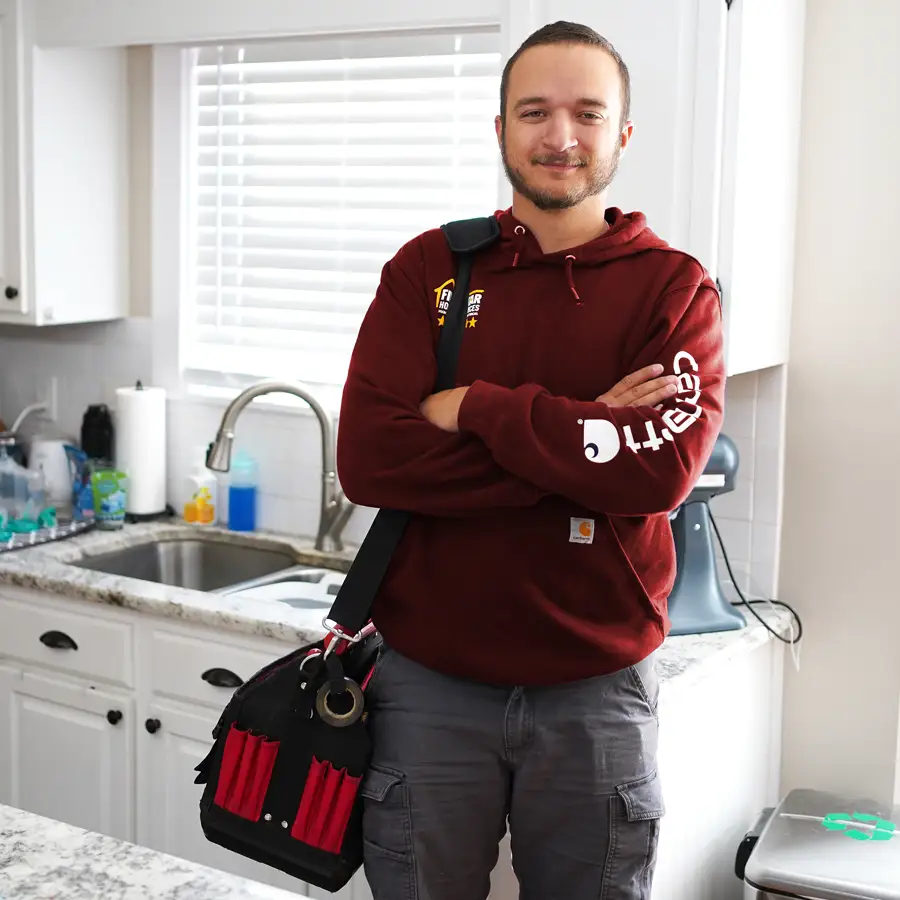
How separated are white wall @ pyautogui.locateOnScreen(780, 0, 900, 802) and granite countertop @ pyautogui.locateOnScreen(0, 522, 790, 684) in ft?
0.48

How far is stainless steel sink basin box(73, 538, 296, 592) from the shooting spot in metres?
3.07

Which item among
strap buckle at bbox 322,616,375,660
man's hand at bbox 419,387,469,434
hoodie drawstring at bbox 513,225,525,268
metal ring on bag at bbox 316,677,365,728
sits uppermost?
hoodie drawstring at bbox 513,225,525,268

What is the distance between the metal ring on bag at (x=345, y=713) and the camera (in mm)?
1673

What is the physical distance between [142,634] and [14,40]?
1.45m

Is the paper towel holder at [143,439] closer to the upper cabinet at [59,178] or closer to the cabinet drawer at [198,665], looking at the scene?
the upper cabinet at [59,178]

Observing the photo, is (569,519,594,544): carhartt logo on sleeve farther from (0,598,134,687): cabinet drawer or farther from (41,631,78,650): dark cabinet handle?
(41,631,78,650): dark cabinet handle

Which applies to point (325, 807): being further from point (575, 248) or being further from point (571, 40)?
point (571, 40)

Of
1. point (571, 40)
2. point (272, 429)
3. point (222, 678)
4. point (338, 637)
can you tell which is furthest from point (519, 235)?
point (272, 429)

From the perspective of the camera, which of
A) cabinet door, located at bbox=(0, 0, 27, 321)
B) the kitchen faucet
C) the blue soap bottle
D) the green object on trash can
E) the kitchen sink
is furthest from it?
the blue soap bottle

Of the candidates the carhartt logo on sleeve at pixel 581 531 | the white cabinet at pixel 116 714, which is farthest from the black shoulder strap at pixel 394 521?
the white cabinet at pixel 116 714

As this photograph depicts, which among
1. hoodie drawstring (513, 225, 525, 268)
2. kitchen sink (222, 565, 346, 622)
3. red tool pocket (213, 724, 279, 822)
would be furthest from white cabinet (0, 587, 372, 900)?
hoodie drawstring (513, 225, 525, 268)

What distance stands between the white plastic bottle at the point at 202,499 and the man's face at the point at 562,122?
1.75m

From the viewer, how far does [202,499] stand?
10.5 ft

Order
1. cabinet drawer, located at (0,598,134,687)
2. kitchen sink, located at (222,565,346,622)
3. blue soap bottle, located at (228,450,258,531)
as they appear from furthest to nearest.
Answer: blue soap bottle, located at (228,450,258,531), kitchen sink, located at (222,565,346,622), cabinet drawer, located at (0,598,134,687)
